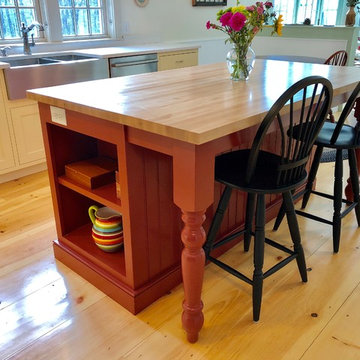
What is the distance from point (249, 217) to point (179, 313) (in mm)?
608

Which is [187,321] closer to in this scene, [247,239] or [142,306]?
[142,306]

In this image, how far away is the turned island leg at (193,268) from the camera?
1.36 metres

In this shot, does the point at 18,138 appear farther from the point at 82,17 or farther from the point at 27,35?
the point at 82,17

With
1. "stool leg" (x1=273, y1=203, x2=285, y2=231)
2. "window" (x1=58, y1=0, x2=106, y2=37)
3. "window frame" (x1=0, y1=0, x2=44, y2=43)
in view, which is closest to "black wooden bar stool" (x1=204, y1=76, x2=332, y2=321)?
"stool leg" (x1=273, y1=203, x2=285, y2=231)

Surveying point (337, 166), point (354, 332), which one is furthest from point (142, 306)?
point (337, 166)

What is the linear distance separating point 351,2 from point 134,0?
8.82 ft

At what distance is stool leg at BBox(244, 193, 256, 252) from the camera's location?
75.5 inches

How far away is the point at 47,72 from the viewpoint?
3043 millimetres

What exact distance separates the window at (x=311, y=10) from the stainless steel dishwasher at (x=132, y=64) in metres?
4.04

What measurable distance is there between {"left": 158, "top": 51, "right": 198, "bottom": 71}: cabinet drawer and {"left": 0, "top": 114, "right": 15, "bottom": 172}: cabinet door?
178cm

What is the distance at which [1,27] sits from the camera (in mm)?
3492

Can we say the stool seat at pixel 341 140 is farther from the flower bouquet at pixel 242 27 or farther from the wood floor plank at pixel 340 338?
the wood floor plank at pixel 340 338

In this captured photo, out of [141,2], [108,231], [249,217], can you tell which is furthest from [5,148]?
[141,2]

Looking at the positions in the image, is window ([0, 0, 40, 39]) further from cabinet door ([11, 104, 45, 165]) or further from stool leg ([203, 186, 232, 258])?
stool leg ([203, 186, 232, 258])
